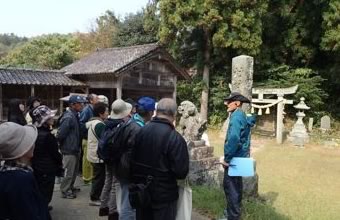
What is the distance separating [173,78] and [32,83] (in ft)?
21.5

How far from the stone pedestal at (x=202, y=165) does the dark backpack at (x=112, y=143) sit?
325cm

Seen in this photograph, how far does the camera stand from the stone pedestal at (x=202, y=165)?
7324 millimetres

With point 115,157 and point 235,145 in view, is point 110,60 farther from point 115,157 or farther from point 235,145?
point 115,157

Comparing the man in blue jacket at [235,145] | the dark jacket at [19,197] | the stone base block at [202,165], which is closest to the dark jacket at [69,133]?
the man in blue jacket at [235,145]

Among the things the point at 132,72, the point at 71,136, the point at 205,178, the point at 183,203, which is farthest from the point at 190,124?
the point at 132,72

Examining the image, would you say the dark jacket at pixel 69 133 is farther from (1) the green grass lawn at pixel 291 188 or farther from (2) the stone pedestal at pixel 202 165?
(2) the stone pedestal at pixel 202 165

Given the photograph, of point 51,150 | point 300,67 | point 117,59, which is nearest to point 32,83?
point 117,59

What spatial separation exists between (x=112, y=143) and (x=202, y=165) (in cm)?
371

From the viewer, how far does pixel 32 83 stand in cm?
1584

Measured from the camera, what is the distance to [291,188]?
28.5ft

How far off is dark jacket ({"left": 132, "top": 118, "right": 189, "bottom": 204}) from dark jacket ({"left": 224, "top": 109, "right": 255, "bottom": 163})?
5.10 feet

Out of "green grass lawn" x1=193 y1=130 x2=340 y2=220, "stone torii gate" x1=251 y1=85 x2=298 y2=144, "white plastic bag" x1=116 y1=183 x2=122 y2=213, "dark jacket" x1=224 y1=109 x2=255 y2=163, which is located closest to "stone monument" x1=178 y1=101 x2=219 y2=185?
"green grass lawn" x1=193 y1=130 x2=340 y2=220

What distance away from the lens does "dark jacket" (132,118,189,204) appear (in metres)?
3.17

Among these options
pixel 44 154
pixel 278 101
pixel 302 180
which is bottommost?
pixel 302 180
